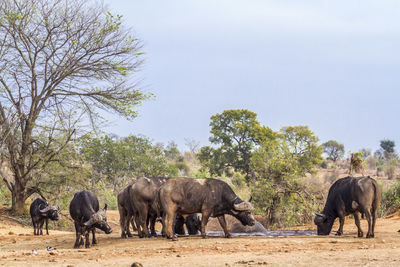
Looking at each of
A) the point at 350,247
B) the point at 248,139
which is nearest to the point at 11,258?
the point at 350,247

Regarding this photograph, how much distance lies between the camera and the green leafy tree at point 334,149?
6975cm

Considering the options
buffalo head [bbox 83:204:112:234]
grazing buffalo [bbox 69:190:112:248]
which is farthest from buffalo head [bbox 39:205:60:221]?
buffalo head [bbox 83:204:112:234]

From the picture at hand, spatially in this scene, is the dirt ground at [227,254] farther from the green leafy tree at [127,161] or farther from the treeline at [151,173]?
the green leafy tree at [127,161]

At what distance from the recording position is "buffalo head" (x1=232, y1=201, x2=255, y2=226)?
533 inches

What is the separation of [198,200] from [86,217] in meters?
2.84

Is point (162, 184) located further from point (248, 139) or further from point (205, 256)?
point (248, 139)

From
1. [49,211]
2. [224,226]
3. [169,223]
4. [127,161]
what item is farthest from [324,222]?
[127,161]

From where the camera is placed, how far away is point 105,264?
30.0 feet

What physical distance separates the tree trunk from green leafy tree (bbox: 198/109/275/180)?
828 inches

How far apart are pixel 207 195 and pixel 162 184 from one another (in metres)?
Result: 1.47

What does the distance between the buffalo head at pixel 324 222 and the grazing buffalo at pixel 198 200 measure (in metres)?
2.46

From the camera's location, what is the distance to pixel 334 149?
70562mm

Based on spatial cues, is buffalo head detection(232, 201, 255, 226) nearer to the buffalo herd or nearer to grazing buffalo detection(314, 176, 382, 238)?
the buffalo herd

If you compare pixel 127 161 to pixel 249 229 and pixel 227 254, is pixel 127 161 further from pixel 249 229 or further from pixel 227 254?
pixel 227 254
